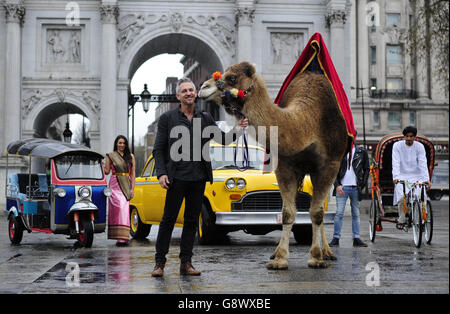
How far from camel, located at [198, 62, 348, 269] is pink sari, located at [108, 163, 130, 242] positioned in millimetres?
5488

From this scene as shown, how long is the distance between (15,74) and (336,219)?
24743 mm

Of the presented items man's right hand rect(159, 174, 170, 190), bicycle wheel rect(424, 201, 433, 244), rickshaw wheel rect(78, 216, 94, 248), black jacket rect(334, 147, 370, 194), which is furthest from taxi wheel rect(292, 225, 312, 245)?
man's right hand rect(159, 174, 170, 190)

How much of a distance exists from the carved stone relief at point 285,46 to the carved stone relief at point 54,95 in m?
9.49

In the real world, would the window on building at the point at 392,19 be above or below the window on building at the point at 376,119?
above

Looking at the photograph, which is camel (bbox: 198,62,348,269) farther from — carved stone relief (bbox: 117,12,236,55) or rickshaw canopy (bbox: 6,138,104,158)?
carved stone relief (bbox: 117,12,236,55)

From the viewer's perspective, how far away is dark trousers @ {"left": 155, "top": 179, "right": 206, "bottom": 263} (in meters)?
7.54

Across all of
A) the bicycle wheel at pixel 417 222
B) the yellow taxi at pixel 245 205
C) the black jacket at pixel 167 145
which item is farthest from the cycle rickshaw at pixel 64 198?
the bicycle wheel at pixel 417 222

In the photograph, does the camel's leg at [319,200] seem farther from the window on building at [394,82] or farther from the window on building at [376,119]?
the window on building at [394,82]

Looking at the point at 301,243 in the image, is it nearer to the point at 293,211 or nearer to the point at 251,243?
the point at 251,243

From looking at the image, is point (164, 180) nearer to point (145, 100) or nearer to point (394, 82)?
point (145, 100)

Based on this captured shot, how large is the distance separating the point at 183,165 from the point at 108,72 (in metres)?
27.2

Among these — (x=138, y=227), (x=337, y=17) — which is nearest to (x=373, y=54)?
(x=337, y=17)

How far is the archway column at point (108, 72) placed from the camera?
3362 centimetres
